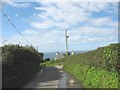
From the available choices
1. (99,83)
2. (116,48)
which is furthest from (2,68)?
(116,48)

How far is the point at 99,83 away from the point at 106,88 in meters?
2.07

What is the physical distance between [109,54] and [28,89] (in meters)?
7.34

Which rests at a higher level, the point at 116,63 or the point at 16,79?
the point at 116,63

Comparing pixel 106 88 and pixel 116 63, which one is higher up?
pixel 116 63

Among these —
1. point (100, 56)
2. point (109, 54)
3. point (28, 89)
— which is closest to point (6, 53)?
point (28, 89)

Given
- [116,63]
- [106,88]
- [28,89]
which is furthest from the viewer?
[28,89]

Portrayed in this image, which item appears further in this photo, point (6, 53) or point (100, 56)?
point (6, 53)

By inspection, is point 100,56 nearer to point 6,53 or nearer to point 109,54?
point 109,54

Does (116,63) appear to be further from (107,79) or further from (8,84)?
(8,84)

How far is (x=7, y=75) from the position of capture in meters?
16.6

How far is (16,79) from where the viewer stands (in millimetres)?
18328

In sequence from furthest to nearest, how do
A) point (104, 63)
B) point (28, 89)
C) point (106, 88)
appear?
point (28, 89), point (104, 63), point (106, 88)

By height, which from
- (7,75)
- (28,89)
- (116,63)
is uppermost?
(116,63)

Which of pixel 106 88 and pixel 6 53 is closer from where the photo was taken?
pixel 106 88
